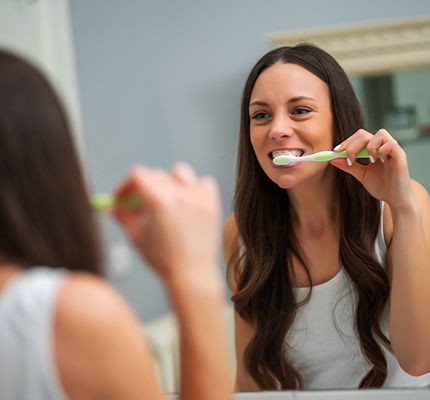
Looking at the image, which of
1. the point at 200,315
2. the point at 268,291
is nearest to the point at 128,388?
the point at 200,315

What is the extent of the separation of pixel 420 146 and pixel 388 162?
0.32ft

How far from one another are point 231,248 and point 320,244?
92 millimetres

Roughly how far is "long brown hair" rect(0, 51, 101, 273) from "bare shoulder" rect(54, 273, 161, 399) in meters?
0.04

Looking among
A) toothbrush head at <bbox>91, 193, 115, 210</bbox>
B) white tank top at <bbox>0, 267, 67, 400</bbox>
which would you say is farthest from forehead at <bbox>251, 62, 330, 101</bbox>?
white tank top at <bbox>0, 267, 67, 400</bbox>

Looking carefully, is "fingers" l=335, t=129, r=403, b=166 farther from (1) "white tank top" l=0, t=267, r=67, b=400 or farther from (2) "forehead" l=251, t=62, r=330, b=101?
(1) "white tank top" l=0, t=267, r=67, b=400

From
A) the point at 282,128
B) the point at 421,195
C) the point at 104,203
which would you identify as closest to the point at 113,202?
the point at 104,203

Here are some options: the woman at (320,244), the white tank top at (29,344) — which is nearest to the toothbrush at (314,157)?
the woman at (320,244)

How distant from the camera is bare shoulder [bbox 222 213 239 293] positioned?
676 millimetres

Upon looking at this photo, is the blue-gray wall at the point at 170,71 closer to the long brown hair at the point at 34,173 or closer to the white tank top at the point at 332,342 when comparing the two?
the white tank top at the point at 332,342

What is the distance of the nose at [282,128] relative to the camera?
61 cm

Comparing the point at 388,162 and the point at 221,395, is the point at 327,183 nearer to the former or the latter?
the point at 388,162

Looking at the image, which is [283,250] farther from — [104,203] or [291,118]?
[104,203]

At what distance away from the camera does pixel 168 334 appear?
27.4 inches

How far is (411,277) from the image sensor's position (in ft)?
1.97
